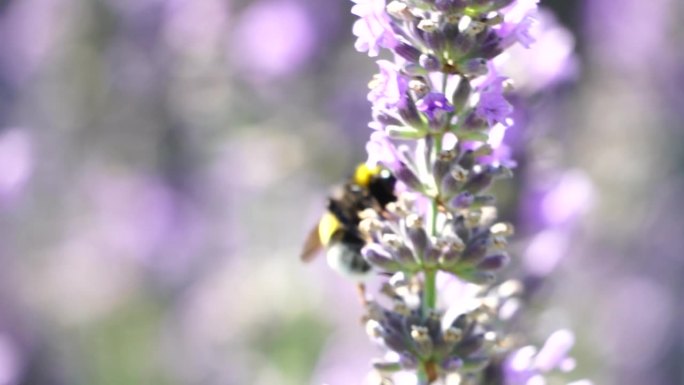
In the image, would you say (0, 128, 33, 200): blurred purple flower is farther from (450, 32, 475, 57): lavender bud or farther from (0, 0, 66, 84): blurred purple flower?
(450, 32, 475, 57): lavender bud

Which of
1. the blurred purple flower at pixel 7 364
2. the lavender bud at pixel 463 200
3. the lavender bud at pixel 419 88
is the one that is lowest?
the lavender bud at pixel 463 200

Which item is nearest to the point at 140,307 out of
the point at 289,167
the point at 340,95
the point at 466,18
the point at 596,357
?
the point at 289,167

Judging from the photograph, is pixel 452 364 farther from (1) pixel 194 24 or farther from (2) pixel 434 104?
(1) pixel 194 24

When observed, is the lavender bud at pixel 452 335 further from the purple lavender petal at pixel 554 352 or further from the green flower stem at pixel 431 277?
the purple lavender petal at pixel 554 352

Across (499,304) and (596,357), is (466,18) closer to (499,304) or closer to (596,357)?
(499,304)

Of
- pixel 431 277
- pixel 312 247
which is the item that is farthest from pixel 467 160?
pixel 312 247

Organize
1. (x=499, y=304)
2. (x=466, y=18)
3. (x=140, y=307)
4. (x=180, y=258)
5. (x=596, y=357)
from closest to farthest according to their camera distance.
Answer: (x=466, y=18), (x=499, y=304), (x=596, y=357), (x=140, y=307), (x=180, y=258)

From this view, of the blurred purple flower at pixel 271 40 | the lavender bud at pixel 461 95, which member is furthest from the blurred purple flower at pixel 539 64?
the blurred purple flower at pixel 271 40
